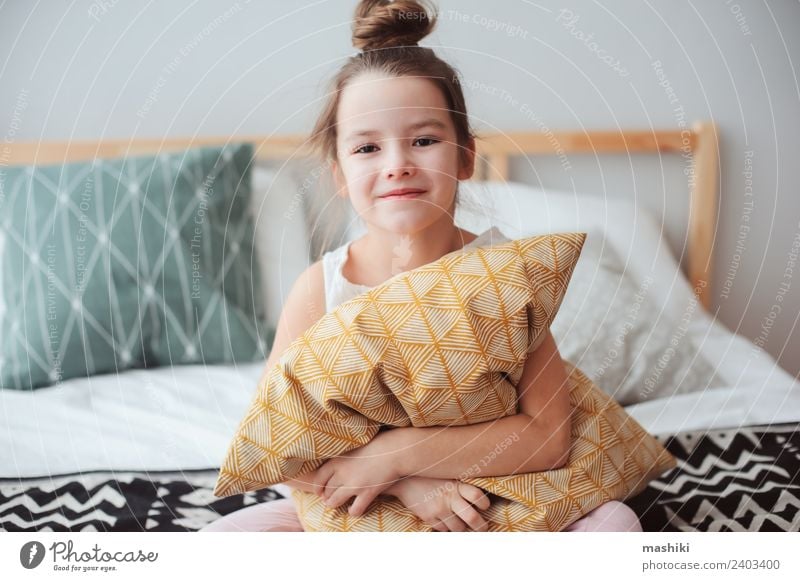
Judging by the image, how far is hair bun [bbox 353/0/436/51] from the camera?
538 millimetres

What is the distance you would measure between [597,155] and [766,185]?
0.19 metres

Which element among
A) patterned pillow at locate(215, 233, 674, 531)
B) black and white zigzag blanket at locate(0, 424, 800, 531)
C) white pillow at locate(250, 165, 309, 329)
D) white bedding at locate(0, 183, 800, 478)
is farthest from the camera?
white pillow at locate(250, 165, 309, 329)

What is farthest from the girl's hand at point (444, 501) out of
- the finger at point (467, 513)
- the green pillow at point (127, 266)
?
the green pillow at point (127, 266)

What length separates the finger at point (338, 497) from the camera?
0.51 meters

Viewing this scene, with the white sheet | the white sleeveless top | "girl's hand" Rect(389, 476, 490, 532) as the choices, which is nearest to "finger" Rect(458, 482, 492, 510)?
"girl's hand" Rect(389, 476, 490, 532)

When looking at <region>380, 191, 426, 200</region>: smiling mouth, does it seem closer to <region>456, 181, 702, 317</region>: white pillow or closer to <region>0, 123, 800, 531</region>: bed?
<region>0, 123, 800, 531</region>: bed

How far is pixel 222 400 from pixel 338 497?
1.01 ft

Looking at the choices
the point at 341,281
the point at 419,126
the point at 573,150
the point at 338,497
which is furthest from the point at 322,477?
the point at 573,150

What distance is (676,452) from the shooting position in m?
0.73

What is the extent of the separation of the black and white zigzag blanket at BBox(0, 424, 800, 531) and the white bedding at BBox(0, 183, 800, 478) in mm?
21

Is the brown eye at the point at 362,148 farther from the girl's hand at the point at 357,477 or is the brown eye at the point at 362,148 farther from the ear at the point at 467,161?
A: the girl's hand at the point at 357,477

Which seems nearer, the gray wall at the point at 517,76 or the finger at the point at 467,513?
the finger at the point at 467,513

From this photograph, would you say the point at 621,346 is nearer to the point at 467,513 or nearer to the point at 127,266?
the point at 467,513
